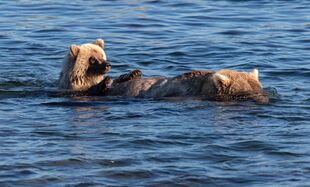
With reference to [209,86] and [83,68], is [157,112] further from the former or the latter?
[83,68]

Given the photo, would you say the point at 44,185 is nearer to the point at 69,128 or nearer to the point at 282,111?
the point at 69,128

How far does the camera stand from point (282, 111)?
37.1 ft

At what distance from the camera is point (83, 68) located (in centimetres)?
1330

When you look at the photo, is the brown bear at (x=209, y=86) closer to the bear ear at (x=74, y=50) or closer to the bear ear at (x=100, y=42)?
the bear ear at (x=74, y=50)

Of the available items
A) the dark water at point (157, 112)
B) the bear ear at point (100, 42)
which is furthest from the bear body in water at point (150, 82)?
the dark water at point (157, 112)

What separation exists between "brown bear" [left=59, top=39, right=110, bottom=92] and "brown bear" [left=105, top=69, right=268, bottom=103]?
3.01 ft

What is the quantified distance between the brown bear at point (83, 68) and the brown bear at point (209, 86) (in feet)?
3.01

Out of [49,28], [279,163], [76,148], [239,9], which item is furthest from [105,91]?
[239,9]

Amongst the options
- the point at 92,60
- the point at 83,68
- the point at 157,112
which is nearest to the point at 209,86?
the point at 157,112

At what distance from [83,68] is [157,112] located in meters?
2.30

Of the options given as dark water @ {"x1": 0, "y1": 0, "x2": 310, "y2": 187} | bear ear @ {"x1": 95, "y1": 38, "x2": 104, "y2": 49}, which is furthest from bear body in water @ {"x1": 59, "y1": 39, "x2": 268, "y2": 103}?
dark water @ {"x1": 0, "y1": 0, "x2": 310, "y2": 187}

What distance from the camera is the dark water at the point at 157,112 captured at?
8727 millimetres

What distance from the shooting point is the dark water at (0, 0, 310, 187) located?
28.6 feet

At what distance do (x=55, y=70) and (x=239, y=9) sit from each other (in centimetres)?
724
